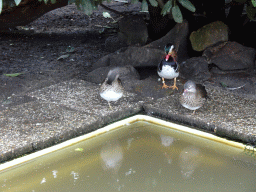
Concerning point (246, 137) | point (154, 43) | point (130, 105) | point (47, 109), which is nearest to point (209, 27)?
point (154, 43)

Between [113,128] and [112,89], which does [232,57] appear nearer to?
[112,89]

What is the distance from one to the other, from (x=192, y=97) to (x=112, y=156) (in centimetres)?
126

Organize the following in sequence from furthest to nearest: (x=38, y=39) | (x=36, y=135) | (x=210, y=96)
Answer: (x=38, y=39) < (x=210, y=96) < (x=36, y=135)

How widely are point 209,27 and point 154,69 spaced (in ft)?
3.86

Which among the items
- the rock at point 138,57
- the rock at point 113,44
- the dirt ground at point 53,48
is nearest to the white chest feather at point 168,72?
the rock at point 138,57

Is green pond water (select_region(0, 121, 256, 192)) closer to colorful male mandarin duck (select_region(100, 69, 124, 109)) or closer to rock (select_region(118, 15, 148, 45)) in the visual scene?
colorful male mandarin duck (select_region(100, 69, 124, 109))

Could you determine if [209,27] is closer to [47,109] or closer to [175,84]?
[175,84]

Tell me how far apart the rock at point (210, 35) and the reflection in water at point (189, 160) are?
2697mm

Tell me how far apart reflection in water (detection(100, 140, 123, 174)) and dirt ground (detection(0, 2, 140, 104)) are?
1.79 m

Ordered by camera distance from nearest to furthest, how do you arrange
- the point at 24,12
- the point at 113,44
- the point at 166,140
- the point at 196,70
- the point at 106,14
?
the point at 166,140 → the point at 196,70 → the point at 113,44 → the point at 24,12 → the point at 106,14

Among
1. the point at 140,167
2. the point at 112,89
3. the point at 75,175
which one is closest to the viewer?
the point at 75,175

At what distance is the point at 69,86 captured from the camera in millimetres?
5750

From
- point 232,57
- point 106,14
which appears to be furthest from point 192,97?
point 106,14

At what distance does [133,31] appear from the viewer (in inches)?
275
